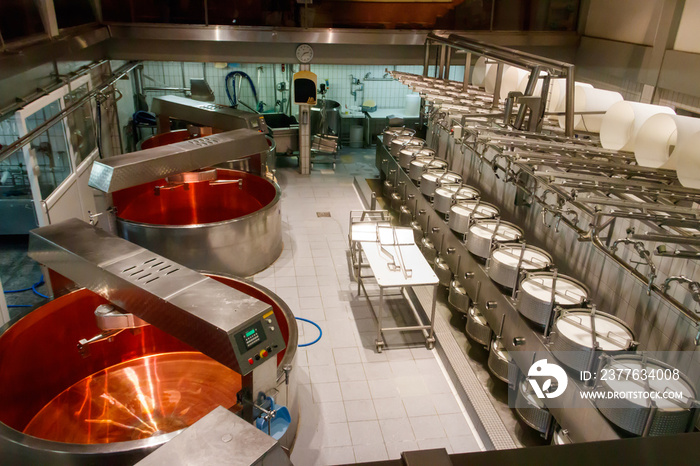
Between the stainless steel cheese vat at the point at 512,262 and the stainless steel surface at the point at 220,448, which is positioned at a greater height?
the stainless steel surface at the point at 220,448

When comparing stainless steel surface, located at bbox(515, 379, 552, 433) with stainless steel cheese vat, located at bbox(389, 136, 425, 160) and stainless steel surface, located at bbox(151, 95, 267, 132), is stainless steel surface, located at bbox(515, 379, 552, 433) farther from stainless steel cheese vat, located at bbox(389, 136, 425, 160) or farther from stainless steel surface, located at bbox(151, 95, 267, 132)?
stainless steel surface, located at bbox(151, 95, 267, 132)

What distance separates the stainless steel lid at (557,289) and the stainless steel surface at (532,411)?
0.75 meters

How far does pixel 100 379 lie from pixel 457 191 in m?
4.42

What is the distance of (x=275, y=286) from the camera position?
6.63 metres

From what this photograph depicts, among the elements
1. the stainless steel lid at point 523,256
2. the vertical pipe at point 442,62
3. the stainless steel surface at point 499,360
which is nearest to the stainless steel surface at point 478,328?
the stainless steel surface at point 499,360

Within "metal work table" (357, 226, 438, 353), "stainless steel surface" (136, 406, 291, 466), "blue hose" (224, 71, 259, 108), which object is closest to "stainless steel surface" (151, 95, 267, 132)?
"metal work table" (357, 226, 438, 353)

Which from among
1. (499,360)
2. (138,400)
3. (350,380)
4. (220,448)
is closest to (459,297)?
(499,360)

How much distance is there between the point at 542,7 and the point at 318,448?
28.2ft

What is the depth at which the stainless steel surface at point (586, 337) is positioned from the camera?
141 inches

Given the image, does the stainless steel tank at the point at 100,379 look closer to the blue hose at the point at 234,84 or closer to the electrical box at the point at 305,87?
the electrical box at the point at 305,87

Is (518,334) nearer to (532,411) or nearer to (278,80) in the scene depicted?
(532,411)

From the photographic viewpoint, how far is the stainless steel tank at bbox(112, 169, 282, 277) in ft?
20.2

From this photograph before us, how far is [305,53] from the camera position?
30.7ft

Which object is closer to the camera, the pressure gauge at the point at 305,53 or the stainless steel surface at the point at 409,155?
the stainless steel surface at the point at 409,155
